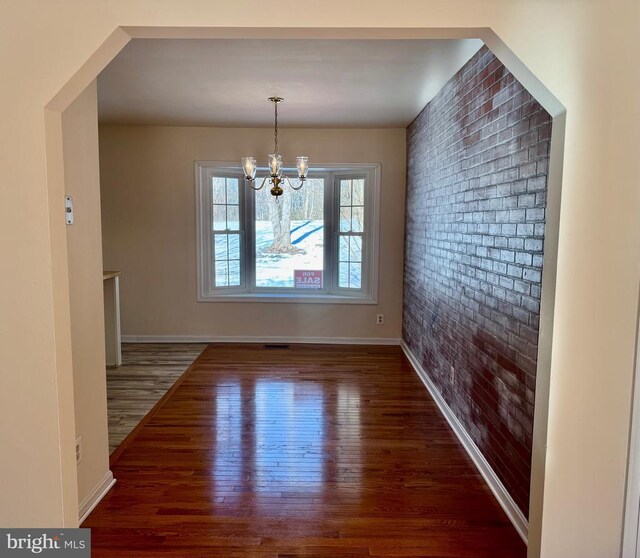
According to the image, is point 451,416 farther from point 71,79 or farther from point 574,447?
point 71,79

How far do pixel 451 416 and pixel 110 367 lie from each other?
134 inches

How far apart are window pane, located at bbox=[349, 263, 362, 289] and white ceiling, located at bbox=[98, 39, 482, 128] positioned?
5.74ft

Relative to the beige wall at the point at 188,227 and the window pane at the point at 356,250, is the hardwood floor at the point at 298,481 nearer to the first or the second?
the beige wall at the point at 188,227

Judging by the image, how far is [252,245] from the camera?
5.93 m

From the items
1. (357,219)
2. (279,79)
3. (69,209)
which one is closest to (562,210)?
(69,209)

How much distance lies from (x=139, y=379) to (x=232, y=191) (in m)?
2.59

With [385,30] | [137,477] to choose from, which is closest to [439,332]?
[137,477]

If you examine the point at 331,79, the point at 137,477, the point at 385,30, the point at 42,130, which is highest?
the point at 331,79

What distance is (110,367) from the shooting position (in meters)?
4.69

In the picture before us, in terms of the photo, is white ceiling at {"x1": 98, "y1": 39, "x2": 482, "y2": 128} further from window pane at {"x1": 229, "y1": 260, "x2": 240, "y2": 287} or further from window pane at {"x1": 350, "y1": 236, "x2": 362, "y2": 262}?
window pane at {"x1": 229, "y1": 260, "x2": 240, "y2": 287}

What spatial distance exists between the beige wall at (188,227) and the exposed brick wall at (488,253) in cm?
137

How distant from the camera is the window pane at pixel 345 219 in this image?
5742 mm

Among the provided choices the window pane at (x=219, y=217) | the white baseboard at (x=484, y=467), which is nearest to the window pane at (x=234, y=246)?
the window pane at (x=219, y=217)

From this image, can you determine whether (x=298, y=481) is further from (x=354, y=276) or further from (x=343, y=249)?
(x=343, y=249)
